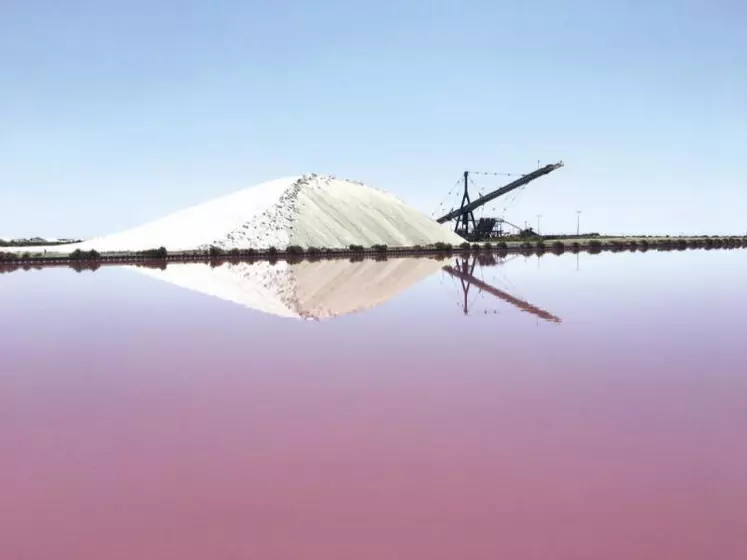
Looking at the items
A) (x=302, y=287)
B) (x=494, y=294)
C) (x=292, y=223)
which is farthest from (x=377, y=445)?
(x=292, y=223)

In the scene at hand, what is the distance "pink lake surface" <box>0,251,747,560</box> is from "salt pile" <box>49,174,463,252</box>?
121ft

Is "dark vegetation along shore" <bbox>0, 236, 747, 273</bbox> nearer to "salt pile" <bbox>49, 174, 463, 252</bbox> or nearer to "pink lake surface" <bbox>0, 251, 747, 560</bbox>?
"salt pile" <bbox>49, 174, 463, 252</bbox>

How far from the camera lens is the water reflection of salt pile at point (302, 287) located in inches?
595

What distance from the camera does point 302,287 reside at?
20141mm

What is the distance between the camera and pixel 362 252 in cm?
4634

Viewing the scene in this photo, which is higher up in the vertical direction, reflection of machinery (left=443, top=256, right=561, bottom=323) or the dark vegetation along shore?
the dark vegetation along shore

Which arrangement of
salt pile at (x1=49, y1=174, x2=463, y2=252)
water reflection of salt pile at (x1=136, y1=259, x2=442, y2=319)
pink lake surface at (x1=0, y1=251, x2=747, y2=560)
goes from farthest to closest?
salt pile at (x1=49, y1=174, x2=463, y2=252), water reflection of salt pile at (x1=136, y1=259, x2=442, y2=319), pink lake surface at (x1=0, y1=251, x2=747, y2=560)

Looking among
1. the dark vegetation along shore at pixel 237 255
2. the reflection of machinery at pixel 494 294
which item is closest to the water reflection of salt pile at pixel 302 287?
the reflection of machinery at pixel 494 294

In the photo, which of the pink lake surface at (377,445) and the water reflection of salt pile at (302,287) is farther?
the water reflection of salt pile at (302,287)

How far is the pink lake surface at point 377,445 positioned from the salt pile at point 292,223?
1451 inches

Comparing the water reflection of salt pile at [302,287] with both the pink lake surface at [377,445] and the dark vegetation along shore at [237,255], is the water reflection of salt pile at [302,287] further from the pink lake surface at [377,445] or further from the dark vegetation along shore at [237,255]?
the dark vegetation along shore at [237,255]

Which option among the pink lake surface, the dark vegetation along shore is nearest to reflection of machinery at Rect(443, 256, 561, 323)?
the pink lake surface

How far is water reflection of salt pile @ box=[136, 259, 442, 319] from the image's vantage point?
15.1 m

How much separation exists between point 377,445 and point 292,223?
4547cm
